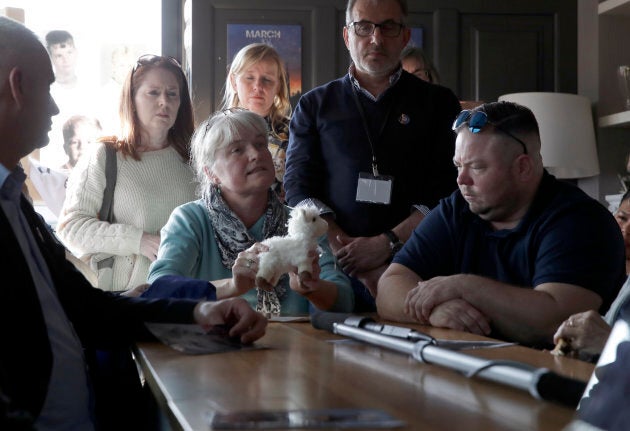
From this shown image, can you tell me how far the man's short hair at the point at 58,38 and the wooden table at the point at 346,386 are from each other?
4038 millimetres

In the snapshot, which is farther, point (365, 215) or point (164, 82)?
point (164, 82)

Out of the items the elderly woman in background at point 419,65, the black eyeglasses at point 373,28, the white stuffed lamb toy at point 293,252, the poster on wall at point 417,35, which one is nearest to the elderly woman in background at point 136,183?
the black eyeglasses at point 373,28

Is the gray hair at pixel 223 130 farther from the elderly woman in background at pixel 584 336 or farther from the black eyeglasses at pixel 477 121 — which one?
the elderly woman in background at pixel 584 336

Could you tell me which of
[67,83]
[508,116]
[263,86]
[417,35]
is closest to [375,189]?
[508,116]

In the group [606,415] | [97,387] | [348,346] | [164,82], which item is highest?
[164,82]

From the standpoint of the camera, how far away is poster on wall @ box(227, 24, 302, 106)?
5289 millimetres

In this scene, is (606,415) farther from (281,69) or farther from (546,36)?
(546,36)

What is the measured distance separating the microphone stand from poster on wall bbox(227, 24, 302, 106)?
4.03 metres

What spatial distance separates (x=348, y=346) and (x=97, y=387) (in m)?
0.57

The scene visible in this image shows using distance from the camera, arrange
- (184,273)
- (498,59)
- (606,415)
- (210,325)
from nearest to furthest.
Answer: (606,415) < (210,325) < (184,273) < (498,59)

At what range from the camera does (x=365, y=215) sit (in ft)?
9.68

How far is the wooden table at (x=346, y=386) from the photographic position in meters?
0.93

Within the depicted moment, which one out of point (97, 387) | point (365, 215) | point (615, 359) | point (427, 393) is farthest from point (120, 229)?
point (615, 359)

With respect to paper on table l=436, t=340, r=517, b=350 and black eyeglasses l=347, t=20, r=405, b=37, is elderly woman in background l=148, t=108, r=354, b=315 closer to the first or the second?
black eyeglasses l=347, t=20, r=405, b=37
